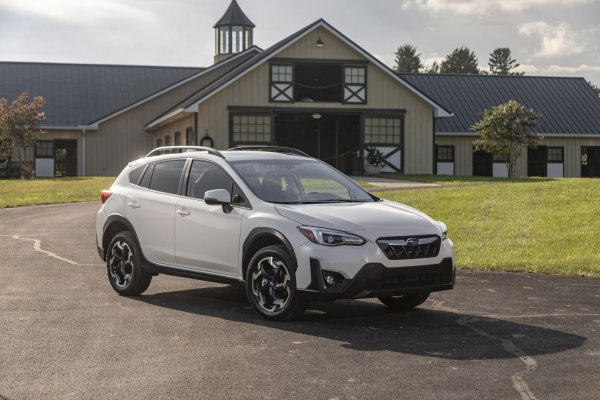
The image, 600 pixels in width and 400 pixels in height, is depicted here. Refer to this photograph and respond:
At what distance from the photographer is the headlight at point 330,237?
828 centimetres

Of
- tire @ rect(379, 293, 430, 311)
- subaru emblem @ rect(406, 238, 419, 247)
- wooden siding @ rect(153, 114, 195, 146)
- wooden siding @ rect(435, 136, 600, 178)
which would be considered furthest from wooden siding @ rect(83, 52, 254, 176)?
subaru emblem @ rect(406, 238, 419, 247)

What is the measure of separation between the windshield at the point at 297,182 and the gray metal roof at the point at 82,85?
3789 centimetres

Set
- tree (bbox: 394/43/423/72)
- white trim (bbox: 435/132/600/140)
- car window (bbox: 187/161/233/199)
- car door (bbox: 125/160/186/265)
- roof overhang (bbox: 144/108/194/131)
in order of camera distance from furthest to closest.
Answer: tree (bbox: 394/43/423/72) → white trim (bbox: 435/132/600/140) → roof overhang (bbox: 144/108/194/131) → car door (bbox: 125/160/186/265) → car window (bbox: 187/161/233/199)

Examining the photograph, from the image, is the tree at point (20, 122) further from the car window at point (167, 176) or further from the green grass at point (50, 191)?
the car window at point (167, 176)

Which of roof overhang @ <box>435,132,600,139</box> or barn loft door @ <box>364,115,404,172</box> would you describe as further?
roof overhang @ <box>435,132,600,139</box>

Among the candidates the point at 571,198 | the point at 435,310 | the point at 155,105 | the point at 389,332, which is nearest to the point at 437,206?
the point at 571,198

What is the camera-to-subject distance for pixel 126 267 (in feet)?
34.8

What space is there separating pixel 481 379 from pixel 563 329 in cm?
222

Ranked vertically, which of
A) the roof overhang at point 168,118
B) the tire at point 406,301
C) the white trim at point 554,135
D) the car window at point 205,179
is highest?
the roof overhang at point 168,118

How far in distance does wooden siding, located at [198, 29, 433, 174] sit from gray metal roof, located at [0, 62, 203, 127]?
37.1 feet

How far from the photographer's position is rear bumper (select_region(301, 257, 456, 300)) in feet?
27.0

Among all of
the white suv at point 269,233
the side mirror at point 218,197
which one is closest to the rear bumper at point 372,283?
the white suv at point 269,233

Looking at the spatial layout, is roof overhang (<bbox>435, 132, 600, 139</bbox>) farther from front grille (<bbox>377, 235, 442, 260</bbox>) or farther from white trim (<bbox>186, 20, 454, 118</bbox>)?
front grille (<bbox>377, 235, 442, 260</bbox>)

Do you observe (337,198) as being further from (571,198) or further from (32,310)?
(571,198)
